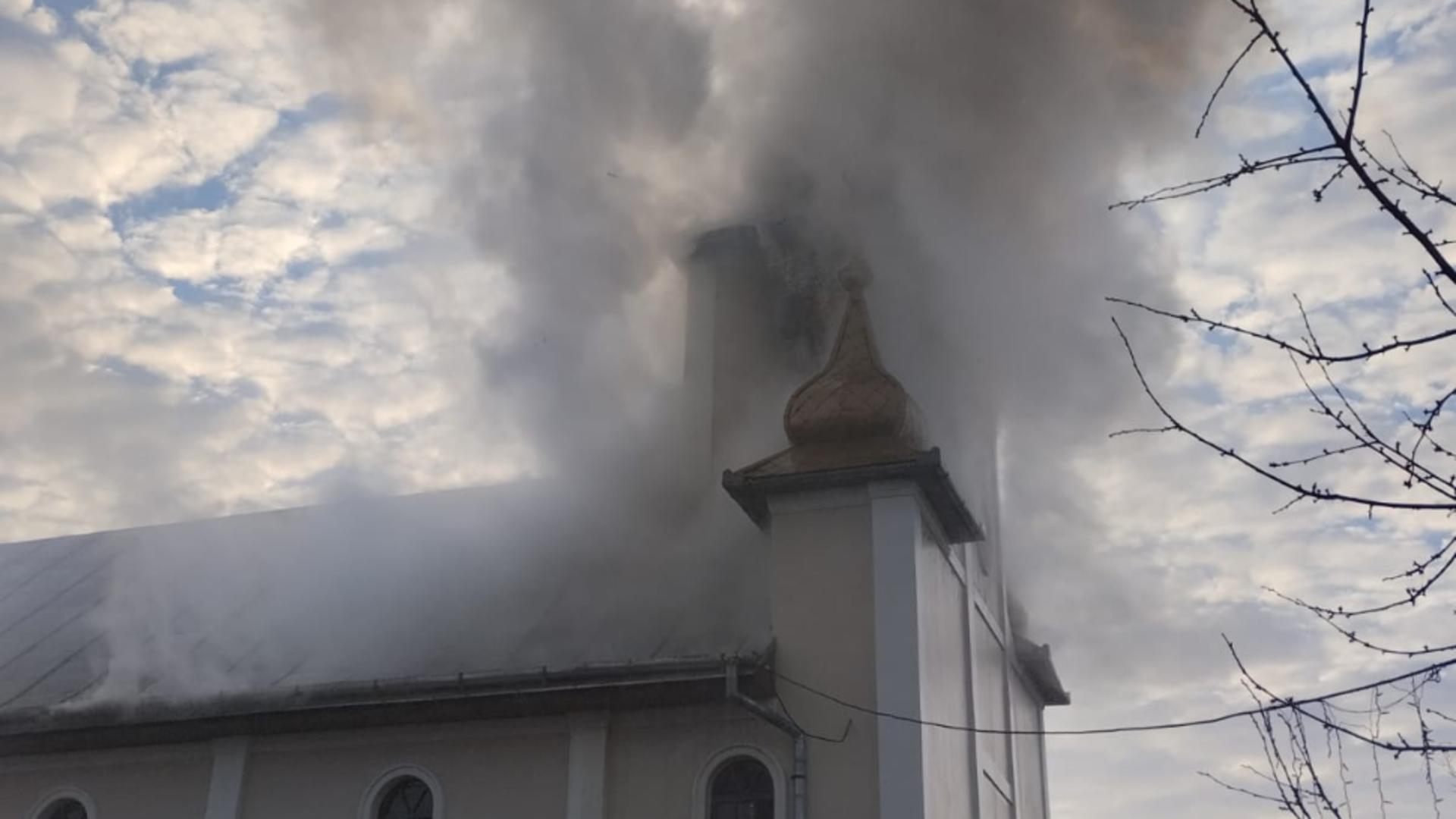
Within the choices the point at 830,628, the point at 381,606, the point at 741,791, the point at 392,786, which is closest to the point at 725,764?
the point at 741,791

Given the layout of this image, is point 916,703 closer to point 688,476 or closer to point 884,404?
point 884,404

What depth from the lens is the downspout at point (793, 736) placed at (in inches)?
434

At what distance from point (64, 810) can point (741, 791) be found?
22.1 ft

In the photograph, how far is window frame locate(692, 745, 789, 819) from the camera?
11188 millimetres

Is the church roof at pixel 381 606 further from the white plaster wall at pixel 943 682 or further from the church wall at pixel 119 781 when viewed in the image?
the white plaster wall at pixel 943 682

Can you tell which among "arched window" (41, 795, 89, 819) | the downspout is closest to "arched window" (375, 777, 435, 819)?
the downspout

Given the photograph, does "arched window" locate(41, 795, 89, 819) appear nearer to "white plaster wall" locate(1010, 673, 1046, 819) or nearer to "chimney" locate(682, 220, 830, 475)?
"chimney" locate(682, 220, 830, 475)

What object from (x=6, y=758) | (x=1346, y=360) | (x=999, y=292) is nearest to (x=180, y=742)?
(x=6, y=758)

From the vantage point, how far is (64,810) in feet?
44.5

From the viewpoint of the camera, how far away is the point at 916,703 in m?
11.2

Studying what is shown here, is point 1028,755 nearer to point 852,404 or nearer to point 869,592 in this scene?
point 869,592

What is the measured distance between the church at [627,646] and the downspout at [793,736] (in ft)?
0.08

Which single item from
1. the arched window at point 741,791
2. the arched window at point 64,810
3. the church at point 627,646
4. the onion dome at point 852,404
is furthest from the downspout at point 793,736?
the arched window at point 64,810

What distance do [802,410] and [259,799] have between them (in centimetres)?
593
